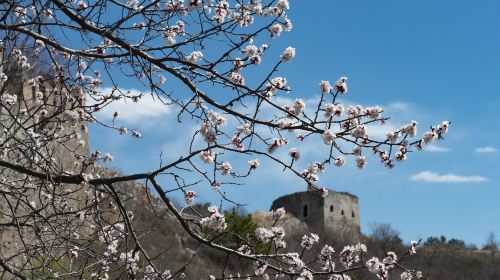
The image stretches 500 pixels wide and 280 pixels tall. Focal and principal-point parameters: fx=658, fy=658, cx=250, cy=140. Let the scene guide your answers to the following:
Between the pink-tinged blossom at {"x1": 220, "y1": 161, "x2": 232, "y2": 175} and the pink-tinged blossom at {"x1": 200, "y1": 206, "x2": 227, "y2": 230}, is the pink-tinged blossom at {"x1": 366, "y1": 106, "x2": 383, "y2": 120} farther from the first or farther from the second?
the pink-tinged blossom at {"x1": 200, "y1": 206, "x2": 227, "y2": 230}

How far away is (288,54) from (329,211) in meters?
38.5

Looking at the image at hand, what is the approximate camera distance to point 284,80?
430 centimetres

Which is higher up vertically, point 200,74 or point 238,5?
point 238,5

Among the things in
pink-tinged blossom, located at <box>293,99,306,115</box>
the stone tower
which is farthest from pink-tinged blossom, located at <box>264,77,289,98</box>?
the stone tower

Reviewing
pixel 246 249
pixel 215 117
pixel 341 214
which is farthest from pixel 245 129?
pixel 341 214

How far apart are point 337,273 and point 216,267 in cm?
1954

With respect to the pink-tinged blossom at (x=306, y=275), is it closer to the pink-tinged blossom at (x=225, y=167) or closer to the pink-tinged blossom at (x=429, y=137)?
the pink-tinged blossom at (x=225, y=167)

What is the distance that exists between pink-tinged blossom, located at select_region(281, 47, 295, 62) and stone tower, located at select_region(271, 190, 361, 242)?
119 ft

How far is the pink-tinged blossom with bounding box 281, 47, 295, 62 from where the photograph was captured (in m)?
4.27

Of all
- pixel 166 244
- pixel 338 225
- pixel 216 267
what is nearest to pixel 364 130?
pixel 166 244

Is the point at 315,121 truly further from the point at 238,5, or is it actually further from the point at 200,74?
the point at 238,5

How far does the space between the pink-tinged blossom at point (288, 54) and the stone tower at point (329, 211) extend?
36.4 meters

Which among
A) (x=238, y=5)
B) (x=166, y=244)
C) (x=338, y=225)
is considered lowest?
(x=238, y=5)

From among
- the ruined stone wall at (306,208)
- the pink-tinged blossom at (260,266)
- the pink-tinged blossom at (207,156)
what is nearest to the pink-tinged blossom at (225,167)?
the pink-tinged blossom at (207,156)
